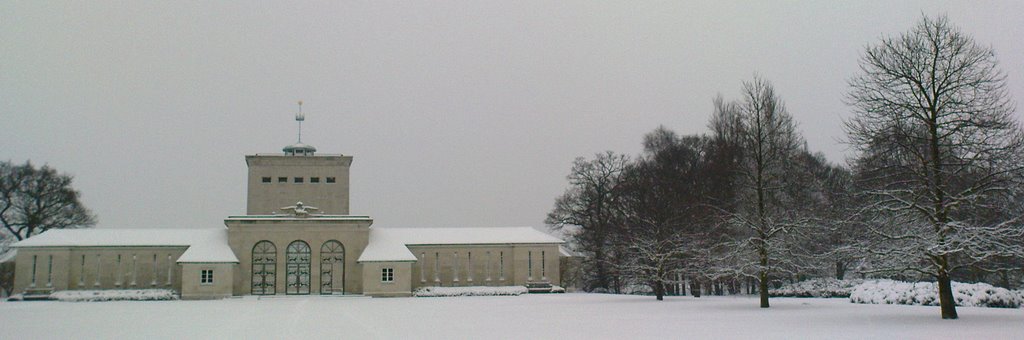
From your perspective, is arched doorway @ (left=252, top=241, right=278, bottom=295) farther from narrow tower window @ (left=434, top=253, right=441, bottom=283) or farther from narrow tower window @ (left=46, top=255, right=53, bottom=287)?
narrow tower window @ (left=46, top=255, right=53, bottom=287)

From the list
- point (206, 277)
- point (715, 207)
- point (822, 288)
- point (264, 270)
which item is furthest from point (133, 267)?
point (822, 288)

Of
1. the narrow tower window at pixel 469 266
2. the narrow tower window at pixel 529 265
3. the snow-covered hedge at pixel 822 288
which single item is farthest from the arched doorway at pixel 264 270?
the snow-covered hedge at pixel 822 288

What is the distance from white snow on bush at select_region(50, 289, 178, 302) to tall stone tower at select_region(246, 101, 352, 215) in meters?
9.95

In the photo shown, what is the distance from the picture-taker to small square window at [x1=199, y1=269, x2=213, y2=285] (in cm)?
5306

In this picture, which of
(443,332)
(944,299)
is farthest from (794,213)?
(443,332)

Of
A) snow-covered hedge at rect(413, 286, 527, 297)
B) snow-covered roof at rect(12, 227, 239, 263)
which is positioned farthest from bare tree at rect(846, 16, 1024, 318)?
snow-covered roof at rect(12, 227, 239, 263)

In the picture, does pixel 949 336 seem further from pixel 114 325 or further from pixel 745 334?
pixel 114 325

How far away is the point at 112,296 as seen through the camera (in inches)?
2008

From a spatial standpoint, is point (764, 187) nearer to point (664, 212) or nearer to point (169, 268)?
point (664, 212)

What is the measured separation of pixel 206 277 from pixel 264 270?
4.15 m

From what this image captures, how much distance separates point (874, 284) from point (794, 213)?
18.5 ft

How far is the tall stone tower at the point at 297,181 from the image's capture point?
6047cm

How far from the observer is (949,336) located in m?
19.3

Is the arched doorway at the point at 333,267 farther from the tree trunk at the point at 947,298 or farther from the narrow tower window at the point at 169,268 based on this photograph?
the tree trunk at the point at 947,298
